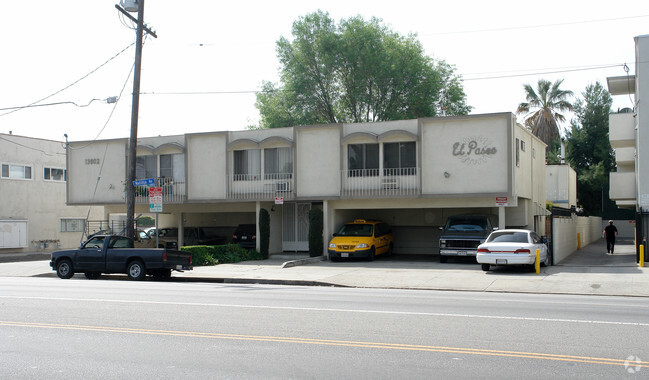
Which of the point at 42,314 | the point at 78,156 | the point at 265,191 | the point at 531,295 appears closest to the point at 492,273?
the point at 531,295

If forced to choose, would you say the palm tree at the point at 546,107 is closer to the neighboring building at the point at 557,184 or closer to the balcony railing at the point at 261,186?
the neighboring building at the point at 557,184

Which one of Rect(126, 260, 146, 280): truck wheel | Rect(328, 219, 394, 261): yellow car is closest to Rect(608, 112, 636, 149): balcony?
Rect(328, 219, 394, 261): yellow car

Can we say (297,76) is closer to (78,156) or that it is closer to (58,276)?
(78,156)

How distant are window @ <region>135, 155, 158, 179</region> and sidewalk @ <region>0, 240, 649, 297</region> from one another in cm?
708

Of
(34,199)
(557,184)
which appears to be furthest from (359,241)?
(34,199)

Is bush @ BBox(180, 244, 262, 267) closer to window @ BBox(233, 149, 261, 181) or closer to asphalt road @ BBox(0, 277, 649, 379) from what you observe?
window @ BBox(233, 149, 261, 181)

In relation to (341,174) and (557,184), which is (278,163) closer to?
(341,174)

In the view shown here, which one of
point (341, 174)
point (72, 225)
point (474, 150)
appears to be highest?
point (474, 150)

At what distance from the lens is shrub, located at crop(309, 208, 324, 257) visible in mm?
26531

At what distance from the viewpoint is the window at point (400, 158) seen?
1003 inches

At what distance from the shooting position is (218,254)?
81.5ft

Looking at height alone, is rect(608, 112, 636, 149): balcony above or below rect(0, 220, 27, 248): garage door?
above

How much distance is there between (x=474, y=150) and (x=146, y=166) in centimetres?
1617

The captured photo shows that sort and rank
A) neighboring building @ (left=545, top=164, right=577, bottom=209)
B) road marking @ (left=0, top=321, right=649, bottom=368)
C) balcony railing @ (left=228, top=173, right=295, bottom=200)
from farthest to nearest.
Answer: neighboring building @ (left=545, top=164, right=577, bottom=209) → balcony railing @ (left=228, top=173, right=295, bottom=200) → road marking @ (left=0, top=321, right=649, bottom=368)
